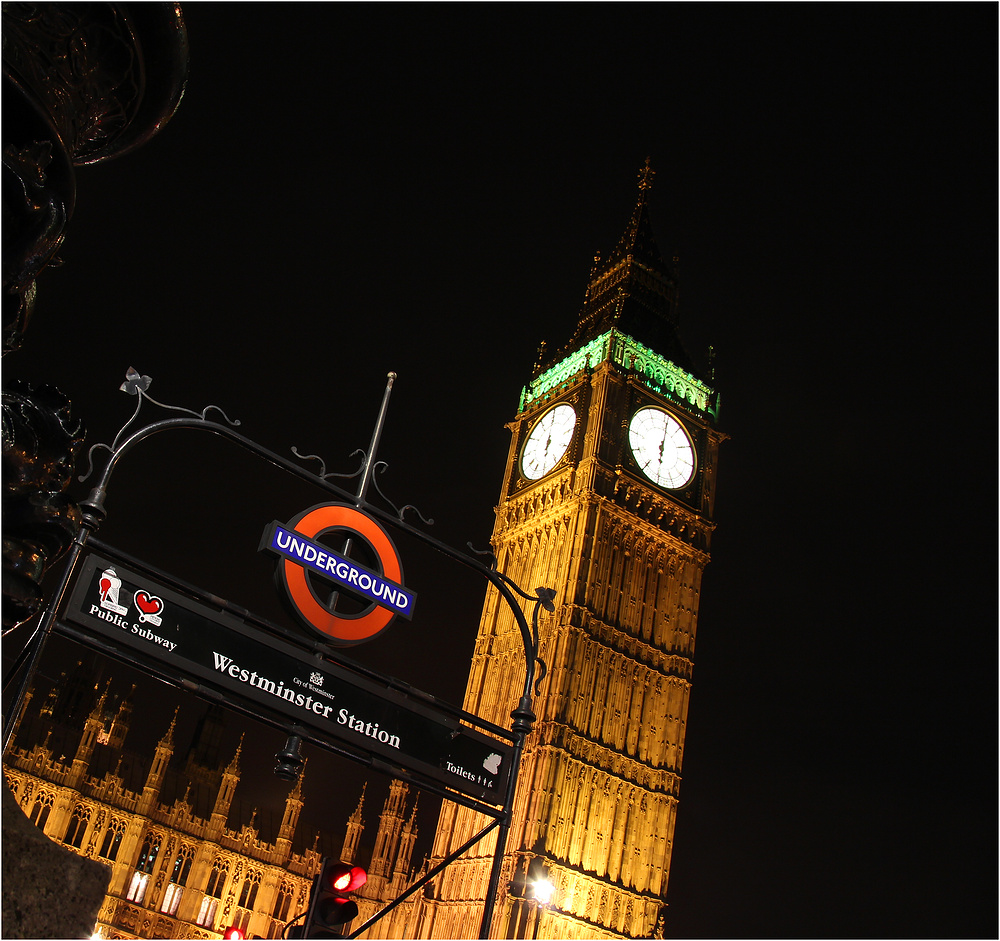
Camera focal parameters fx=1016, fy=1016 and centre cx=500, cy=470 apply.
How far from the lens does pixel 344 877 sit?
588cm

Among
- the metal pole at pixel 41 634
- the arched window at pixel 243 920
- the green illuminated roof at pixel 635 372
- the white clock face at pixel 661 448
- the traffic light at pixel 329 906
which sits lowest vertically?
the traffic light at pixel 329 906

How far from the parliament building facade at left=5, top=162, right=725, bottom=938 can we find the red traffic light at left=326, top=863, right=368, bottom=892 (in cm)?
2391

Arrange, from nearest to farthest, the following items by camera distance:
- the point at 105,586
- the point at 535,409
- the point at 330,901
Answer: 1. the point at 105,586
2. the point at 330,901
3. the point at 535,409

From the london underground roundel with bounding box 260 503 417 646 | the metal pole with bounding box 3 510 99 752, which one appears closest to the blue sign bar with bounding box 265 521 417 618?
the london underground roundel with bounding box 260 503 417 646

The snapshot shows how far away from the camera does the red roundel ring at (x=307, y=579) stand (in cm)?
580

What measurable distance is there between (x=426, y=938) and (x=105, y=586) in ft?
94.3

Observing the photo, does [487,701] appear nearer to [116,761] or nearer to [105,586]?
[116,761]

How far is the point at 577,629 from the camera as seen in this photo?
32.7m

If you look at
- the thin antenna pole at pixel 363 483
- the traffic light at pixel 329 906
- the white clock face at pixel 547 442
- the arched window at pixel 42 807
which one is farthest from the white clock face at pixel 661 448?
the traffic light at pixel 329 906

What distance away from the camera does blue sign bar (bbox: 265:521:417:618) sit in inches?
231

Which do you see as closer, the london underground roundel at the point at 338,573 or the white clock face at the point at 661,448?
the london underground roundel at the point at 338,573

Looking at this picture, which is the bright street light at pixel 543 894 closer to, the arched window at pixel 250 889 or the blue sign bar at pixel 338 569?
the arched window at pixel 250 889

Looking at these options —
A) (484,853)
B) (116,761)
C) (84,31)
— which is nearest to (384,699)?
(84,31)

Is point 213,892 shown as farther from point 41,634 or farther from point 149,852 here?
point 41,634
